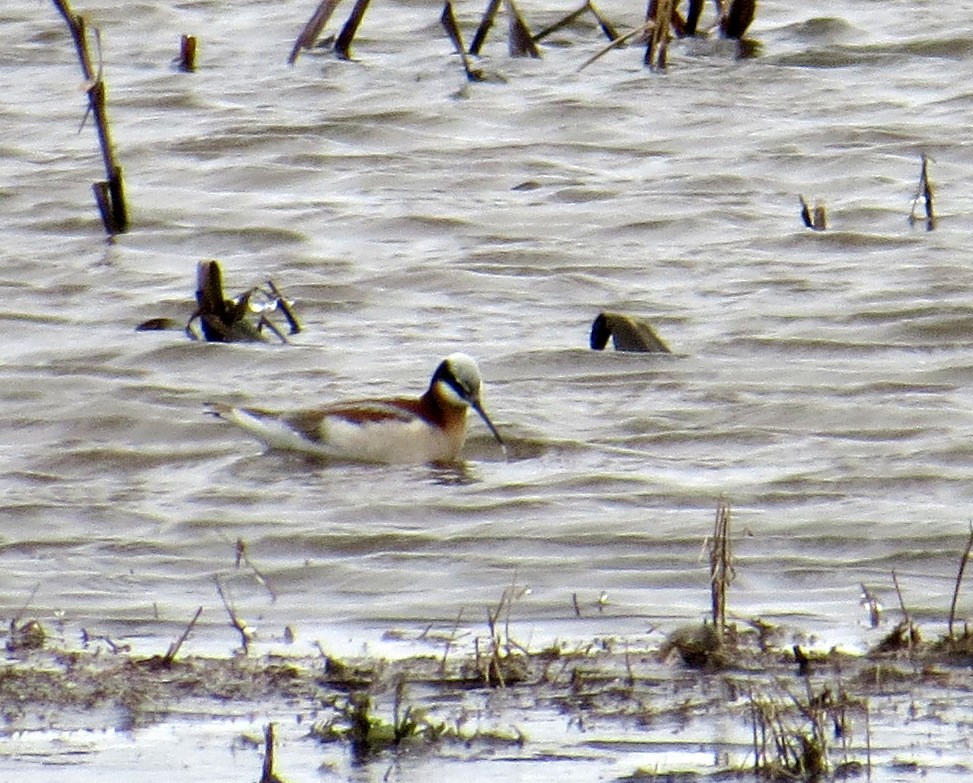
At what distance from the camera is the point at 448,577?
7.54 meters

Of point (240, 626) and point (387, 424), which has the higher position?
point (240, 626)

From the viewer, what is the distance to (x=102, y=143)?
11.6 meters

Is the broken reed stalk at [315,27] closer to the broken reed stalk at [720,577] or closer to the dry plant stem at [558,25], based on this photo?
the dry plant stem at [558,25]

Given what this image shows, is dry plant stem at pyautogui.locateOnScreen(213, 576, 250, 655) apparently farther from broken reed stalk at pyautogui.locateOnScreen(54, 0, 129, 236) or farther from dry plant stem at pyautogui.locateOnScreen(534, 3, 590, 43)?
dry plant stem at pyautogui.locateOnScreen(534, 3, 590, 43)

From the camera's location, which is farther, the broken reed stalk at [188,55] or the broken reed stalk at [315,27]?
the broken reed stalk at [188,55]

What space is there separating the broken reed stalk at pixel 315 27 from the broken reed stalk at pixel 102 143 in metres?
2.53

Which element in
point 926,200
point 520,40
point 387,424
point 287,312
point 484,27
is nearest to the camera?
point 387,424

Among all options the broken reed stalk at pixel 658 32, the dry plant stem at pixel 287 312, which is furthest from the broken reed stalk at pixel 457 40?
the dry plant stem at pixel 287 312

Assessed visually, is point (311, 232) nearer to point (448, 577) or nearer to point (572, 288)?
point (572, 288)

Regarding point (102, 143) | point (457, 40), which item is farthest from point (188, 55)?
point (102, 143)

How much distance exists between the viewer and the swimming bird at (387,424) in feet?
30.2

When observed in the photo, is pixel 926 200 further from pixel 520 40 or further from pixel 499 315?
pixel 520 40

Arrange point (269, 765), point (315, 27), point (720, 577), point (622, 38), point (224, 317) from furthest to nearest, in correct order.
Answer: point (315, 27)
point (622, 38)
point (224, 317)
point (720, 577)
point (269, 765)

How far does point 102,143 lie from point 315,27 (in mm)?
3725
